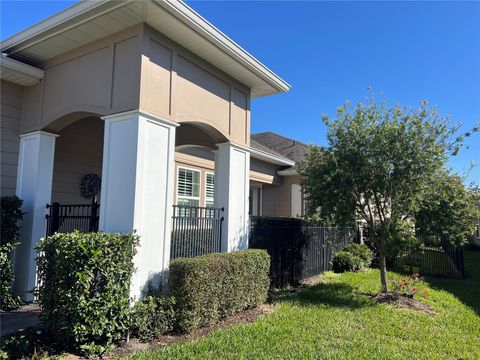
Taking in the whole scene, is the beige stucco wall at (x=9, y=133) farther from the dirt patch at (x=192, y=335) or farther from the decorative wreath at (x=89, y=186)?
the dirt patch at (x=192, y=335)

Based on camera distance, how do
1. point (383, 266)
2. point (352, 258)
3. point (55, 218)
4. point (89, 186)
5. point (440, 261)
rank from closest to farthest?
1. point (55, 218)
2. point (89, 186)
3. point (383, 266)
4. point (352, 258)
5. point (440, 261)

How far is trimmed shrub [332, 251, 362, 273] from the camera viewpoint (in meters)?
11.6

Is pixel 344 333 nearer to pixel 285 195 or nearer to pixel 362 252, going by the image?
pixel 362 252

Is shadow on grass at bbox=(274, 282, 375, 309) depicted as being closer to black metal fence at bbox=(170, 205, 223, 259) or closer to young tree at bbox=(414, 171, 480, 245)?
black metal fence at bbox=(170, 205, 223, 259)

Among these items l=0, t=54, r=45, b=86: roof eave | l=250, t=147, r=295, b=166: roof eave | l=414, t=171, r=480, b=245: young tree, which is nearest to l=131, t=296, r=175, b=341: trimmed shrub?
l=0, t=54, r=45, b=86: roof eave

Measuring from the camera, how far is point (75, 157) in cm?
789

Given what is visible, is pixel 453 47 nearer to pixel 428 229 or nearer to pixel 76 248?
pixel 428 229

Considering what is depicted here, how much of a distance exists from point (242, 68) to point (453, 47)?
21.7ft

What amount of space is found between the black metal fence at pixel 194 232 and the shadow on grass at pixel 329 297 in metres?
2.10

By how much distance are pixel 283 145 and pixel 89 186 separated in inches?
499

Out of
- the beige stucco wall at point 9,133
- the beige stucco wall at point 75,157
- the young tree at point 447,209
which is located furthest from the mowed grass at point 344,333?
the beige stucco wall at point 75,157

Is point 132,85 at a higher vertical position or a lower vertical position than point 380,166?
higher

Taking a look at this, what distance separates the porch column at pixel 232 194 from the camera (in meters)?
7.21

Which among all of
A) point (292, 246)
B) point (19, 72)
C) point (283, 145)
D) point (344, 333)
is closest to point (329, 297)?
point (292, 246)
